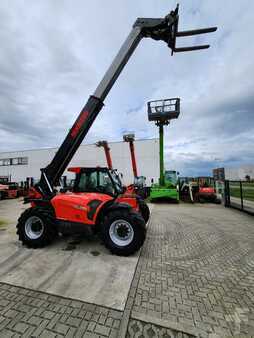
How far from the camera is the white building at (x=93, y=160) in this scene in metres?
23.8

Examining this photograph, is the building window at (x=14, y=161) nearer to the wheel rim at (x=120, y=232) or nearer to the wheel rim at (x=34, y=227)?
the wheel rim at (x=34, y=227)

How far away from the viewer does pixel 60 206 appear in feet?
12.7

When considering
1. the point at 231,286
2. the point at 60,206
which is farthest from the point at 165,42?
the point at 231,286

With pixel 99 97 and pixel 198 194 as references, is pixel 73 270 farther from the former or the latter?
pixel 198 194

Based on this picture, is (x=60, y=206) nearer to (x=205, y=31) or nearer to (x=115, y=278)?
(x=115, y=278)

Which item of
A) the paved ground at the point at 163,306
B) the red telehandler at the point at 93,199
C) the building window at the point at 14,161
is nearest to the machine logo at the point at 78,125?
the red telehandler at the point at 93,199

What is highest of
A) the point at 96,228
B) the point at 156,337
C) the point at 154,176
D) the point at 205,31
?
the point at 205,31

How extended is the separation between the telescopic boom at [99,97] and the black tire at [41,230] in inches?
19.3

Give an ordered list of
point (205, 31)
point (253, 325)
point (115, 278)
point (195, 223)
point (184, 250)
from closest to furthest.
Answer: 1. point (253, 325)
2. point (115, 278)
3. point (184, 250)
4. point (205, 31)
5. point (195, 223)

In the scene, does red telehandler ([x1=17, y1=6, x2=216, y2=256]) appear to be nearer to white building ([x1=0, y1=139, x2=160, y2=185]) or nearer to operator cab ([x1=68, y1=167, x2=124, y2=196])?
operator cab ([x1=68, y1=167, x2=124, y2=196])

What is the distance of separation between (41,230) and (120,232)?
2.07m

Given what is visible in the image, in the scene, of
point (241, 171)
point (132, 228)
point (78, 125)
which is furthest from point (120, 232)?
point (241, 171)

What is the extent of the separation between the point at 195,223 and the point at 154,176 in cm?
1734

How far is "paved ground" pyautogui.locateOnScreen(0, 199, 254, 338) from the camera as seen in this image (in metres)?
1.79
